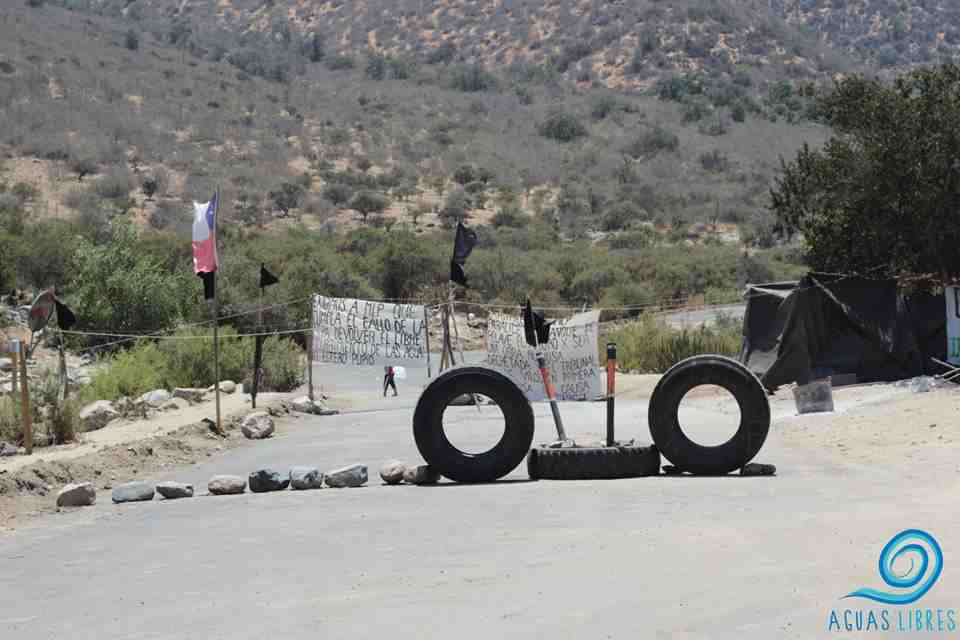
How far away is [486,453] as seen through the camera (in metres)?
14.1

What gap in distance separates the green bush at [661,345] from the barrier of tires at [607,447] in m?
19.5

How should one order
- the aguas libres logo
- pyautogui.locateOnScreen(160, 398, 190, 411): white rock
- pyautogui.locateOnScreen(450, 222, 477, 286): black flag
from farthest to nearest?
pyautogui.locateOnScreen(450, 222, 477, 286): black flag → pyautogui.locateOnScreen(160, 398, 190, 411): white rock → the aguas libres logo

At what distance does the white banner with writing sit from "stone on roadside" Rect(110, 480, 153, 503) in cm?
1632

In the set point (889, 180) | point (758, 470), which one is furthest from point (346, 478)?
point (889, 180)

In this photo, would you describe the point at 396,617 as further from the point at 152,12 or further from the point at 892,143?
the point at 152,12

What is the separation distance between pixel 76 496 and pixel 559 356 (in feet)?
45.8

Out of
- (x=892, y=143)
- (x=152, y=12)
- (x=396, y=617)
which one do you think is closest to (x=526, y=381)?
(x=892, y=143)

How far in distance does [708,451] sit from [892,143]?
16.3 m

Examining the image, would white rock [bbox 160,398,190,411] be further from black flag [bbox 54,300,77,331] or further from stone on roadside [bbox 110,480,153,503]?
stone on roadside [bbox 110,480,153,503]

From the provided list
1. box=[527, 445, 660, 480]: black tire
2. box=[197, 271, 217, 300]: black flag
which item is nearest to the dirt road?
box=[527, 445, 660, 480]: black tire

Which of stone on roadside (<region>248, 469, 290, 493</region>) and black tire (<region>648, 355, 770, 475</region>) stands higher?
black tire (<region>648, 355, 770, 475</region>)

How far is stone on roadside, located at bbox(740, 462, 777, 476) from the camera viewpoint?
13453 mm

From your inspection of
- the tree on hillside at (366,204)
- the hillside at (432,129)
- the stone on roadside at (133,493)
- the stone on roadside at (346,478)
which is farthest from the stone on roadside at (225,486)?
the tree on hillside at (366,204)

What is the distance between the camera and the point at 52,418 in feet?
70.1
